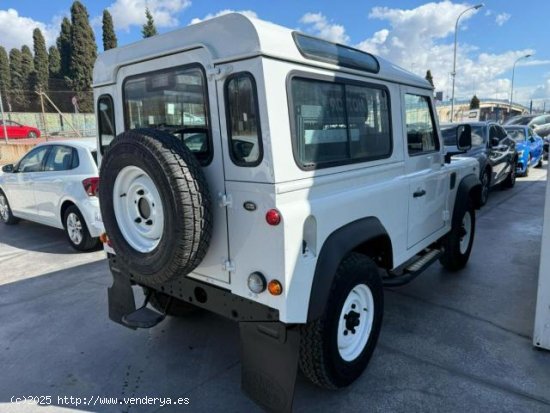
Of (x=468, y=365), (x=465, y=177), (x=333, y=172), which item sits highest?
(x=333, y=172)

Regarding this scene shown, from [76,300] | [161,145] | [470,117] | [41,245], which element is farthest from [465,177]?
[470,117]

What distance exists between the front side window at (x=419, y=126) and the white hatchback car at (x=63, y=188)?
3.87 m

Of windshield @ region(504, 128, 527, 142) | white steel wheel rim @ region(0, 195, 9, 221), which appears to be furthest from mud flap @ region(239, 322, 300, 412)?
windshield @ region(504, 128, 527, 142)

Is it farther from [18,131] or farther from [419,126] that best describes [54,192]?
[18,131]

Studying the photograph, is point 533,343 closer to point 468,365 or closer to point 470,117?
point 468,365

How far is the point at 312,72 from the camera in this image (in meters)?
2.43

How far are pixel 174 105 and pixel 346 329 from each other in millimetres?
1891

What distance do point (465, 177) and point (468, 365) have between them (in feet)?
7.47

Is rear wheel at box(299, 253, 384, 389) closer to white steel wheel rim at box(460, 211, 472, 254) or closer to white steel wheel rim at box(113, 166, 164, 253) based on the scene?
white steel wheel rim at box(113, 166, 164, 253)

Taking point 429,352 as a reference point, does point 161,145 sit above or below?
above

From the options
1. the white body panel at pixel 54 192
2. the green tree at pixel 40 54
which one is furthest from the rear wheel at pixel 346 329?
the green tree at pixel 40 54

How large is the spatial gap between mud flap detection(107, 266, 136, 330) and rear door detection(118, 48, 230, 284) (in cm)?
82

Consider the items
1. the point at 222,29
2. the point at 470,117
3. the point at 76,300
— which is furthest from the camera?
the point at 470,117

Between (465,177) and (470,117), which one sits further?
(470,117)
